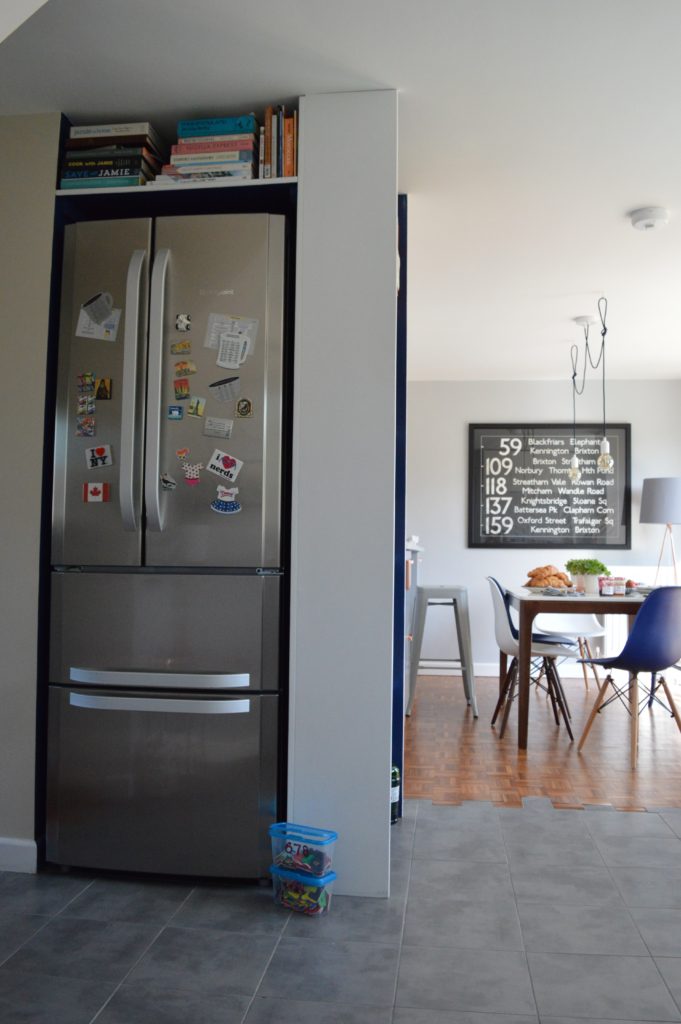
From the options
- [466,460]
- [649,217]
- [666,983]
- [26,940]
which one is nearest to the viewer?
[666,983]

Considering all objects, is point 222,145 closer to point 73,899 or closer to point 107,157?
point 107,157

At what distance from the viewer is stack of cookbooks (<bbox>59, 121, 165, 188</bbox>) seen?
2801 millimetres

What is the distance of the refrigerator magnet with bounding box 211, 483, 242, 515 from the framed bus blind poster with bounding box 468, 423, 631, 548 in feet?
15.4

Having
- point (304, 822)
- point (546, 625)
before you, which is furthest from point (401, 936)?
point (546, 625)

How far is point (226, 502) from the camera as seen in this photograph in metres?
2.62

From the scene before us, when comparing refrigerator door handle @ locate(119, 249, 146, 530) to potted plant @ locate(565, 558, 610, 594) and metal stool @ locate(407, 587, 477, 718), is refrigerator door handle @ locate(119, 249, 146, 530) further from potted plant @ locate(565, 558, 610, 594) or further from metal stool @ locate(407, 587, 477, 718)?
potted plant @ locate(565, 558, 610, 594)

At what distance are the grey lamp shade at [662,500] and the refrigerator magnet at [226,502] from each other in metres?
4.68

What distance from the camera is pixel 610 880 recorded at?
8.99ft

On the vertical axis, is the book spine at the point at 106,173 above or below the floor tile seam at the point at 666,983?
above

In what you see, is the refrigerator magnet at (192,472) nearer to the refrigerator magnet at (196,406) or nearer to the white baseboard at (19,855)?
the refrigerator magnet at (196,406)

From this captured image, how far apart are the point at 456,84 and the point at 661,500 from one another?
4528 millimetres

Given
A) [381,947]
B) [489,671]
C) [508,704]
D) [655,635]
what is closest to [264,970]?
[381,947]

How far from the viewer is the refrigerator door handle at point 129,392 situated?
260cm

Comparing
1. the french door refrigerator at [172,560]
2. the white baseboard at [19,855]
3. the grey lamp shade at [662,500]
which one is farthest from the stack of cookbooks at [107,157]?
the grey lamp shade at [662,500]
